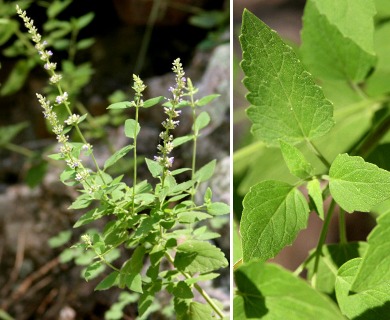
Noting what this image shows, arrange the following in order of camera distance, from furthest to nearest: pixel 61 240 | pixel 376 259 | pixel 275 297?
pixel 61 240
pixel 275 297
pixel 376 259

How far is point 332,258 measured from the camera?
0.42m

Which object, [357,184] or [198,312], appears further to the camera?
[198,312]

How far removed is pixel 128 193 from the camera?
0.42m

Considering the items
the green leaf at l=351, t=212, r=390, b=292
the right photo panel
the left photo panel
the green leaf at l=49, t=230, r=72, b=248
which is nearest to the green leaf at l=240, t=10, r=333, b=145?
the right photo panel

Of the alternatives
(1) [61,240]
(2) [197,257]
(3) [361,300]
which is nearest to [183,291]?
(2) [197,257]

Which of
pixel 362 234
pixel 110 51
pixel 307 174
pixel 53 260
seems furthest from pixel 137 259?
pixel 110 51

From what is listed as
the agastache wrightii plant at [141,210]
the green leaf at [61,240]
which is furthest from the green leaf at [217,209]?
the green leaf at [61,240]

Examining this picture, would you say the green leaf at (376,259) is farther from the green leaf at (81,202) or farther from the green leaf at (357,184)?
the green leaf at (81,202)

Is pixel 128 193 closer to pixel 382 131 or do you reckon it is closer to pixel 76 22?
pixel 382 131

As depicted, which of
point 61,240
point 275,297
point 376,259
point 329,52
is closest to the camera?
point 376,259

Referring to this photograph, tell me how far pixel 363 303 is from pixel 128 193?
6.2 inches

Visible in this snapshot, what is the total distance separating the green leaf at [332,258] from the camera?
417 millimetres

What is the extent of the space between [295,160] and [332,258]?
0.29ft

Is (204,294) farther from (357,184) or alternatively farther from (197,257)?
(357,184)
